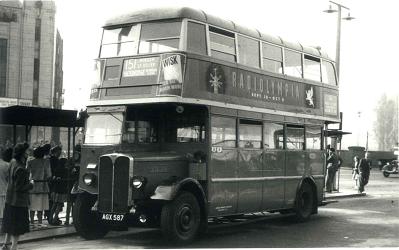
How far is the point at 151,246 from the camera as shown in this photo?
977cm

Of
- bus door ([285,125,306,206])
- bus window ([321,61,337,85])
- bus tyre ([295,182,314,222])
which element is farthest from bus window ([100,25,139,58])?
bus window ([321,61,337,85])

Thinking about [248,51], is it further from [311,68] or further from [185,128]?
[311,68]

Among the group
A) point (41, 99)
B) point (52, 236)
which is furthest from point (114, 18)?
point (41, 99)

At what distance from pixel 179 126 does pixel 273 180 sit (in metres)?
3.16

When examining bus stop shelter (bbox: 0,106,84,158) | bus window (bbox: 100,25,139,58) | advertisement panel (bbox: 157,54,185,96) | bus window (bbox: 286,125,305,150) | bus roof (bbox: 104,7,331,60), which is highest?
bus roof (bbox: 104,7,331,60)

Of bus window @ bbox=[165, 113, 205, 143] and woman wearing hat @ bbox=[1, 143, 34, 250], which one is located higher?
bus window @ bbox=[165, 113, 205, 143]

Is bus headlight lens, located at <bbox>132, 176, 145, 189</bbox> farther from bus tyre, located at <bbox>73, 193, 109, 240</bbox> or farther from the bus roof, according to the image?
the bus roof

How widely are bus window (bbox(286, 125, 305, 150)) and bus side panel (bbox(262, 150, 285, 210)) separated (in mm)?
493

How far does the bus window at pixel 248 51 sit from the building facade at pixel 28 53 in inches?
1245

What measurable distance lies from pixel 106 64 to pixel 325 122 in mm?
7317

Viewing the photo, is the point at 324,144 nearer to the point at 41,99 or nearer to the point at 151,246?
the point at 151,246

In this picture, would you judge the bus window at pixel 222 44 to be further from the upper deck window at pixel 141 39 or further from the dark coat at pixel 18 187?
the dark coat at pixel 18 187

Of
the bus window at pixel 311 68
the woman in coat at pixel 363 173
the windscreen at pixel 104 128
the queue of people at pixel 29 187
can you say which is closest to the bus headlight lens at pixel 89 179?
the windscreen at pixel 104 128

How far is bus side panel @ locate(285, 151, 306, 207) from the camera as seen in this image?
13.6 metres
